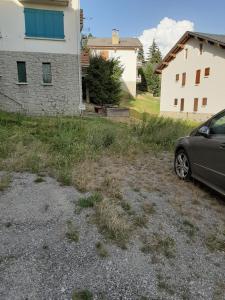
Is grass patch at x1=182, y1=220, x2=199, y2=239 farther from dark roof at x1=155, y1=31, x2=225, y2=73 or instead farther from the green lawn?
the green lawn

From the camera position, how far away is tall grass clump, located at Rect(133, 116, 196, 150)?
9508 millimetres

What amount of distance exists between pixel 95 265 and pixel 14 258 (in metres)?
0.88

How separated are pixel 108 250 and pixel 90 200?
1.26 metres

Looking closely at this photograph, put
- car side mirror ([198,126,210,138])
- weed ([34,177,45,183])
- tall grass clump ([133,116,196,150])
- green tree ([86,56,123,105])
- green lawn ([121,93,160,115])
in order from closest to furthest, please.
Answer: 1. car side mirror ([198,126,210,138])
2. weed ([34,177,45,183])
3. tall grass clump ([133,116,196,150])
4. green tree ([86,56,123,105])
5. green lawn ([121,93,160,115])

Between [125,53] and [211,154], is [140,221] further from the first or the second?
[125,53]

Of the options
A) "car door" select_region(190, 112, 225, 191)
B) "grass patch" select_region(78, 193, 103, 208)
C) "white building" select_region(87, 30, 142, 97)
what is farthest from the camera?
"white building" select_region(87, 30, 142, 97)

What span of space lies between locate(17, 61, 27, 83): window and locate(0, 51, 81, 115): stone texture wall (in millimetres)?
221

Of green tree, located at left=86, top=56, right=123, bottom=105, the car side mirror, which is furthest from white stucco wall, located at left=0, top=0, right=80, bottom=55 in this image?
the car side mirror

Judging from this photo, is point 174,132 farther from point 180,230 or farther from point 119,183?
point 180,230

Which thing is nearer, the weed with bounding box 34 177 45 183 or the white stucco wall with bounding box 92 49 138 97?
the weed with bounding box 34 177 45 183

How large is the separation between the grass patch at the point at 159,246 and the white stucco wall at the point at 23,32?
16.7 m

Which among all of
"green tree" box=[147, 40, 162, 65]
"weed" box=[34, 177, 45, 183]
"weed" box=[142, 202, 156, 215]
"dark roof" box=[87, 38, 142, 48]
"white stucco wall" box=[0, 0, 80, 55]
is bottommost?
"weed" box=[142, 202, 156, 215]

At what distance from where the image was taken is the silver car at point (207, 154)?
4246 mm

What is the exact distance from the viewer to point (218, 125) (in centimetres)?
462
